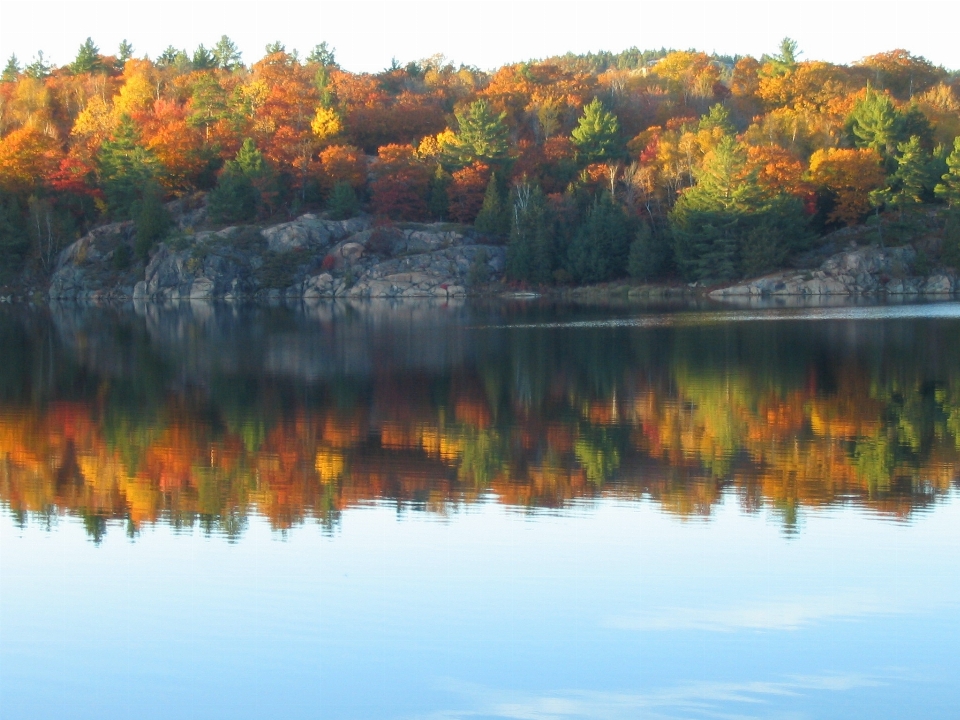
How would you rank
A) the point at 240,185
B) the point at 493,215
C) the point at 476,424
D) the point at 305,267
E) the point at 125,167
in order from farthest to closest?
the point at 125,167 → the point at 240,185 → the point at 305,267 → the point at 493,215 → the point at 476,424

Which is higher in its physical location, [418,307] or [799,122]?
[799,122]

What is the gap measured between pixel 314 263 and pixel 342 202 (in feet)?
18.3

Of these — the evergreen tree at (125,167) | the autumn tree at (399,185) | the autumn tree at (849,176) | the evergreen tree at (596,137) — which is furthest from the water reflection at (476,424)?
the evergreen tree at (125,167)

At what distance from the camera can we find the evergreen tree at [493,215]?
90.1 meters

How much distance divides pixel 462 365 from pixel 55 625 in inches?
907

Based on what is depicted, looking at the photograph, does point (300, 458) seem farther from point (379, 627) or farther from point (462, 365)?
point (462, 365)

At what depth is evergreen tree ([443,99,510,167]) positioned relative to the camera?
94.4 metres

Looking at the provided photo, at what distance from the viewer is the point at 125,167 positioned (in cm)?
9700

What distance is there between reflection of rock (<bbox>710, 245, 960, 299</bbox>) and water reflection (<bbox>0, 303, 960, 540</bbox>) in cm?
3537

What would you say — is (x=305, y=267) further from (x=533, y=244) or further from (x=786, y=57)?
(x=786, y=57)

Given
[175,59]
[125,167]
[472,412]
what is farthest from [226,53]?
[472,412]

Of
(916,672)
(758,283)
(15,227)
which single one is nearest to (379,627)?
(916,672)

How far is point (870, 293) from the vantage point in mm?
77750

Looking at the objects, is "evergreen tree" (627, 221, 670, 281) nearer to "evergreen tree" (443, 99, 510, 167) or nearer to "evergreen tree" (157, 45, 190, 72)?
"evergreen tree" (443, 99, 510, 167)
